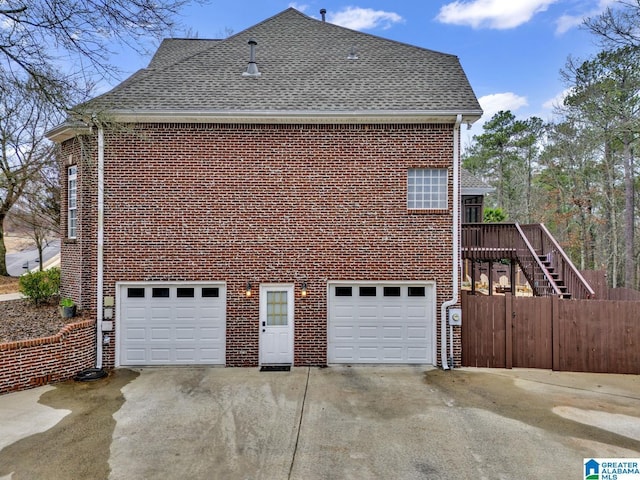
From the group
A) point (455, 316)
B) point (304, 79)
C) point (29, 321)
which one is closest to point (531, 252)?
point (455, 316)

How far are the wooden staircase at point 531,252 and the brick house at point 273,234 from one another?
3.20 m

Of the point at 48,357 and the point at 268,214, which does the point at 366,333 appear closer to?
the point at 268,214

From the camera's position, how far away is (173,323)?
8781mm

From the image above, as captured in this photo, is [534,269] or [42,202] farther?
[42,202]

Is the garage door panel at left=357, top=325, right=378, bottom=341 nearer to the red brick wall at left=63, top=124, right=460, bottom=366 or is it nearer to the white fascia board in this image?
the red brick wall at left=63, top=124, right=460, bottom=366

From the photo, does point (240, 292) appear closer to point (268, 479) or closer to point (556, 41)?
point (268, 479)

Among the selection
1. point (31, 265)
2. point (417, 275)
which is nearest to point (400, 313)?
point (417, 275)

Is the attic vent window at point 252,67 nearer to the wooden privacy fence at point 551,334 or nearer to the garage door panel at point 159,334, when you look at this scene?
the garage door panel at point 159,334

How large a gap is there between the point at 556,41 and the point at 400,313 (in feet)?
56.4

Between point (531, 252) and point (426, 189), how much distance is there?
4.21 meters

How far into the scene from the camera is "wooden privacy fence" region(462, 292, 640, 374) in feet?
27.1

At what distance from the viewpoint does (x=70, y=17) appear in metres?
6.44

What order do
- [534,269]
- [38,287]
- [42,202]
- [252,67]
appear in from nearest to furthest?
1. [252,67]
2. [38,287]
3. [534,269]
4. [42,202]

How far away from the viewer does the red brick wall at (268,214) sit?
8672 millimetres
